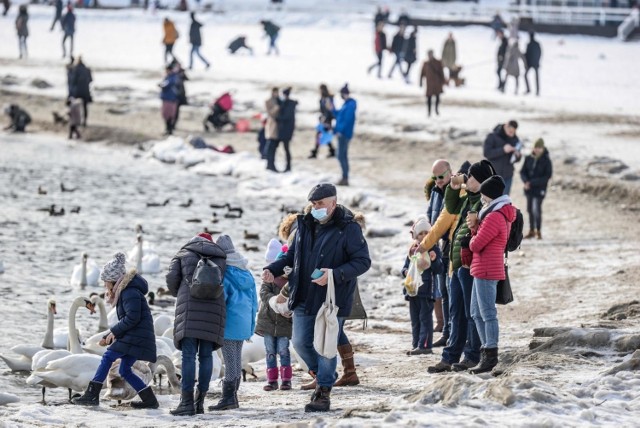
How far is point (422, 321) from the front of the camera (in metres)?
11.8

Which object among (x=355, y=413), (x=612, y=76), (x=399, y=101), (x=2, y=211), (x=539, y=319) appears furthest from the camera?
(x=612, y=76)

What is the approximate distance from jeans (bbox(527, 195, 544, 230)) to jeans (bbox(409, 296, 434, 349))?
19.9ft

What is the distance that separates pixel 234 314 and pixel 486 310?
74.7 inches

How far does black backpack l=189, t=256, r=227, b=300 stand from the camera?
9.27 meters

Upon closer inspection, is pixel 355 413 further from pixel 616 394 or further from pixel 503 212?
pixel 503 212

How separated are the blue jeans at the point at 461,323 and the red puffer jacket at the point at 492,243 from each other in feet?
1.76

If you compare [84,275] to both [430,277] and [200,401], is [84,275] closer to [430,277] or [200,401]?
[430,277]

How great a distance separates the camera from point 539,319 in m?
13.2

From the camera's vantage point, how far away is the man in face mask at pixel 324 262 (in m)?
9.27

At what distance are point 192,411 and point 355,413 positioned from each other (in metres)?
1.79

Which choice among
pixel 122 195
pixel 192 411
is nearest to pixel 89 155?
pixel 122 195

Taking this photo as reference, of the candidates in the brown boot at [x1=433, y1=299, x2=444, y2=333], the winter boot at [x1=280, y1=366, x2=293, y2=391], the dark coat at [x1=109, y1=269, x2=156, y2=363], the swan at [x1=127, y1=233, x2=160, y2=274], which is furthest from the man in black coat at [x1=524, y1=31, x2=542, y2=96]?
the dark coat at [x1=109, y1=269, x2=156, y2=363]

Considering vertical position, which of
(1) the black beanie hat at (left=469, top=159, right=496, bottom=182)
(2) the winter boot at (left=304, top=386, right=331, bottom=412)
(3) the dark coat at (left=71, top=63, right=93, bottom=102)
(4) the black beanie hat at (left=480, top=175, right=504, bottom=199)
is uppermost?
(3) the dark coat at (left=71, top=63, right=93, bottom=102)

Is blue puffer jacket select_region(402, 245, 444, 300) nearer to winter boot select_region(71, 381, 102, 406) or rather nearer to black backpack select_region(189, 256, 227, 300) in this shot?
black backpack select_region(189, 256, 227, 300)
